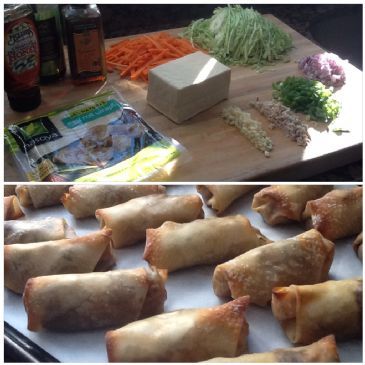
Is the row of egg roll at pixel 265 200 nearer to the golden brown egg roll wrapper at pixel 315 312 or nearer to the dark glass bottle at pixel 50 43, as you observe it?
the golden brown egg roll wrapper at pixel 315 312

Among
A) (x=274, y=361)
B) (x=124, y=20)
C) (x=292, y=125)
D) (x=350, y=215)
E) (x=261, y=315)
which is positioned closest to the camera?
(x=274, y=361)

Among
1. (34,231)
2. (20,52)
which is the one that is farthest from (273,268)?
(20,52)

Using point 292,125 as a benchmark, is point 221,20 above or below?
above

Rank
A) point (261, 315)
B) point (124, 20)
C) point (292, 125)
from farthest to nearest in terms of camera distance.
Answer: point (124, 20) < point (292, 125) < point (261, 315)

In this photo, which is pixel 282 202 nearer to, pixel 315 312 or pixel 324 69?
pixel 315 312

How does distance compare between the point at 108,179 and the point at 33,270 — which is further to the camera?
the point at 108,179

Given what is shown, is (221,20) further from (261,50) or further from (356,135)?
(356,135)

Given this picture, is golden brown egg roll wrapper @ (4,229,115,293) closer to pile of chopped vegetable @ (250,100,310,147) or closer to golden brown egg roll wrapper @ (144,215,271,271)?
golden brown egg roll wrapper @ (144,215,271,271)

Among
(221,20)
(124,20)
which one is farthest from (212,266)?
(124,20)
